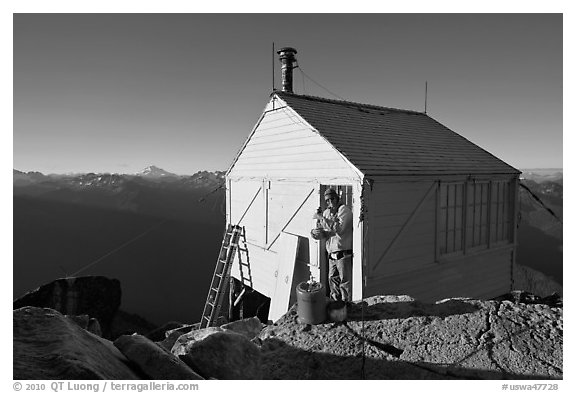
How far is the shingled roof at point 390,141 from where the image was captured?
8.41 m

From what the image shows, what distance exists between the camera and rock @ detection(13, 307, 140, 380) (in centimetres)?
316

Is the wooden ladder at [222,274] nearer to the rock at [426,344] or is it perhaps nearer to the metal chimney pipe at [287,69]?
the metal chimney pipe at [287,69]

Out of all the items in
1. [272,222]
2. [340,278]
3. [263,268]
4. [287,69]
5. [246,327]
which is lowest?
[246,327]

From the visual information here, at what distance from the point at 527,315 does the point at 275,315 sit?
6.64 m

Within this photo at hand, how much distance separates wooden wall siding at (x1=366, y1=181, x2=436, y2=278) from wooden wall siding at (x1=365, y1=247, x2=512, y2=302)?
31 centimetres

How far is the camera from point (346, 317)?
5.97 meters

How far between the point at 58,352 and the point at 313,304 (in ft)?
12.8

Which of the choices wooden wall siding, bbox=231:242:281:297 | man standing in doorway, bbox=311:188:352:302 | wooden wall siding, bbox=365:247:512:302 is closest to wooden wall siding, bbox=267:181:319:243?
wooden wall siding, bbox=231:242:281:297

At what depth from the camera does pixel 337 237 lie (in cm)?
707

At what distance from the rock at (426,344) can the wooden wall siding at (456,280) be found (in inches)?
85.7

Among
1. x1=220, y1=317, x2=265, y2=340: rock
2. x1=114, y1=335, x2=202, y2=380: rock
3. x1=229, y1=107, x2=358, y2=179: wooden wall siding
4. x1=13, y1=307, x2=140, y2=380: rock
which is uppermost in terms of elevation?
x1=229, y1=107, x2=358, y2=179: wooden wall siding

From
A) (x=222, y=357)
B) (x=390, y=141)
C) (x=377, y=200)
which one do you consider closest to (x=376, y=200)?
(x=377, y=200)

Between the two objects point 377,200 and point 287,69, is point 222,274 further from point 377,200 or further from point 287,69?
point 287,69

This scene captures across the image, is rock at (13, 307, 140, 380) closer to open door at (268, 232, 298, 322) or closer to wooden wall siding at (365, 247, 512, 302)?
wooden wall siding at (365, 247, 512, 302)
